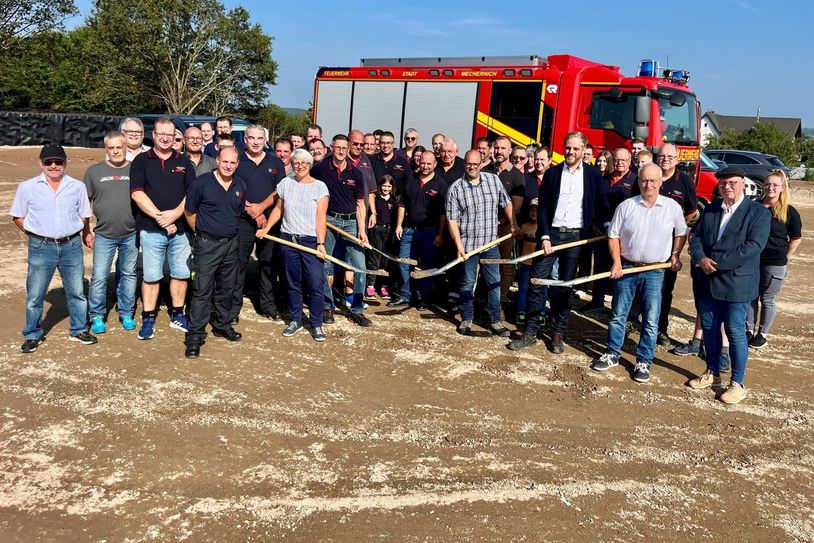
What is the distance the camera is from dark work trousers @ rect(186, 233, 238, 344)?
216 inches

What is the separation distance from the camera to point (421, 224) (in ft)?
22.9

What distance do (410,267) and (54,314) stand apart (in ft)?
12.4

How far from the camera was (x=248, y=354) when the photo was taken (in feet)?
18.4

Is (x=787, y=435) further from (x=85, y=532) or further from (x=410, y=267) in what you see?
(x=85, y=532)

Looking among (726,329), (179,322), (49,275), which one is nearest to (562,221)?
(726,329)

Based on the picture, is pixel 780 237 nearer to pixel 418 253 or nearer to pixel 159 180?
pixel 418 253

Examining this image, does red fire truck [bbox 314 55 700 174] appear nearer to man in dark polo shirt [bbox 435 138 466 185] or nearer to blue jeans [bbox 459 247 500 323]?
man in dark polo shirt [bbox 435 138 466 185]

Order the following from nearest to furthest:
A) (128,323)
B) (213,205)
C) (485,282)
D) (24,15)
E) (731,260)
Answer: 1. (731,260)
2. (213,205)
3. (128,323)
4. (485,282)
5. (24,15)

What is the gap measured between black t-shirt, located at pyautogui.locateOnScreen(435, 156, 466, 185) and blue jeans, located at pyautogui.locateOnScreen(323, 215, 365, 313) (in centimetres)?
116

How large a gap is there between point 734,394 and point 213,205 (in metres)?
4.53

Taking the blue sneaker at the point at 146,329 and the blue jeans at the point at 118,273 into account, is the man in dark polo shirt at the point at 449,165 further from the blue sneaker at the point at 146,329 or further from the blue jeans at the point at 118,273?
the blue sneaker at the point at 146,329

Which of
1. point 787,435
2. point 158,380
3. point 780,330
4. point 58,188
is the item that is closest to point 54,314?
point 58,188

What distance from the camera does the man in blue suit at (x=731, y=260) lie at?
4773 mm

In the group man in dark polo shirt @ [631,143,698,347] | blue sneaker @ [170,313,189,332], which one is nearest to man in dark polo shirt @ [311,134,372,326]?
blue sneaker @ [170,313,189,332]
